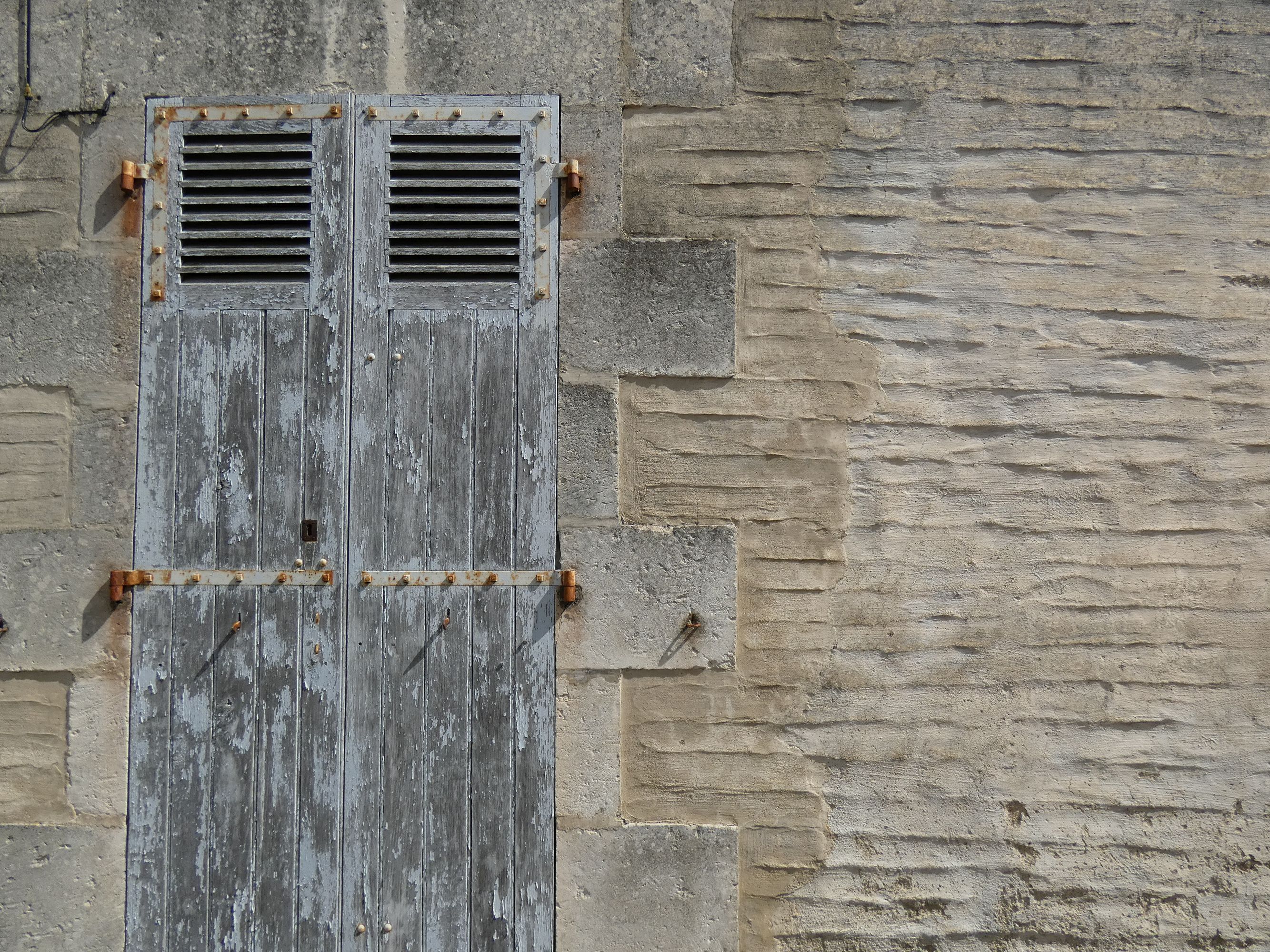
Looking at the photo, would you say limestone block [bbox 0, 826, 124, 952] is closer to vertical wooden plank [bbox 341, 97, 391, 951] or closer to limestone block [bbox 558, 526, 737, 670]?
vertical wooden plank [bbox 341, 97, 391, 951]

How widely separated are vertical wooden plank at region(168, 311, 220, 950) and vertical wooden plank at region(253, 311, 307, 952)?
16 cm

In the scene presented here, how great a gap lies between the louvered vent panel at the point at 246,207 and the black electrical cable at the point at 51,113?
0.28 m

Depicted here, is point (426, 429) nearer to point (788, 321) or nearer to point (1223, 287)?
point (788, 321)

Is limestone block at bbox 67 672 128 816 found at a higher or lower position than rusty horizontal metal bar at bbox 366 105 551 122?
lower

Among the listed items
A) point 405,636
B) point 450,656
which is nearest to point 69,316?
point 405,636

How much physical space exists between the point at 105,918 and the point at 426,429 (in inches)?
69.4

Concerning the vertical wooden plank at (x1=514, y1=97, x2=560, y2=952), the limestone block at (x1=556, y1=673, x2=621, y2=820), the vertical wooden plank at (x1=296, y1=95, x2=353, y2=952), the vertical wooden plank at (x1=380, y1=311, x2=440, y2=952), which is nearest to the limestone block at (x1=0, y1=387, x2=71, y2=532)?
the vertical wooden plank at (x1=296, y1=95, x2=353, y2=952)

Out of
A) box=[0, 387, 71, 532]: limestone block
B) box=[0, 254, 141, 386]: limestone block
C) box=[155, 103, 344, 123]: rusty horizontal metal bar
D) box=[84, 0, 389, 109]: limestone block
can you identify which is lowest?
box=[0, 387, 71, 532]: limestone block

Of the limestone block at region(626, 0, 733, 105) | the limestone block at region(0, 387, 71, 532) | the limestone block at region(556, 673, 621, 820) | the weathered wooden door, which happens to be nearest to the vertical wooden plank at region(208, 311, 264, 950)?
the weathered wooden door

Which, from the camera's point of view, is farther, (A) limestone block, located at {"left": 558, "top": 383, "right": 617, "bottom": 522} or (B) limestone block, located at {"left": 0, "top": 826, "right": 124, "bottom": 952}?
(A) limestone block, located at {"left": 558, "top": 383, "right": 617, "bottom": 522}

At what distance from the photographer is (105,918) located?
2.82 metres

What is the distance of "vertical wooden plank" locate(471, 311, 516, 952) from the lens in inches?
112

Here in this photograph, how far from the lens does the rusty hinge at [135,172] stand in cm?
296

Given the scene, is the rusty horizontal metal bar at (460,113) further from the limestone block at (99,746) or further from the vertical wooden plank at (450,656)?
the limestone block at (99,746)
